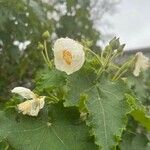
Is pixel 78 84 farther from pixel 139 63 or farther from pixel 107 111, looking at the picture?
pixel 139 63

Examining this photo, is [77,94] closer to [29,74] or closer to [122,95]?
[122,95]

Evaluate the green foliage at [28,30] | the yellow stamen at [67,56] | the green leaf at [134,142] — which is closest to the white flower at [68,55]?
the yellow stamen at [67,56]

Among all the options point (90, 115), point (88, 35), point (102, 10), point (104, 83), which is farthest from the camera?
point (102, 10)

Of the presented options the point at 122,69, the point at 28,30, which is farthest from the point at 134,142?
the point at 28,30

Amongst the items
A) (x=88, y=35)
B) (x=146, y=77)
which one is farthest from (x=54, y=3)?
(x=146, y=77)

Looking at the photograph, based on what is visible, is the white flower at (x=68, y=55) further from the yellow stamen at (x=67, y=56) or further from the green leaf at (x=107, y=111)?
the green leaf at (x=107, y=111)

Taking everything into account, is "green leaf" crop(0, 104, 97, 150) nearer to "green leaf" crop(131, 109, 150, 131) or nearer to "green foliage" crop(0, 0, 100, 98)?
"green leaf" crop(131, 109, 150, 131)

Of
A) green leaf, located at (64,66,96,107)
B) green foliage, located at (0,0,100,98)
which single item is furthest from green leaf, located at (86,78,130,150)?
green foliage, located at (0,0,100,98)
